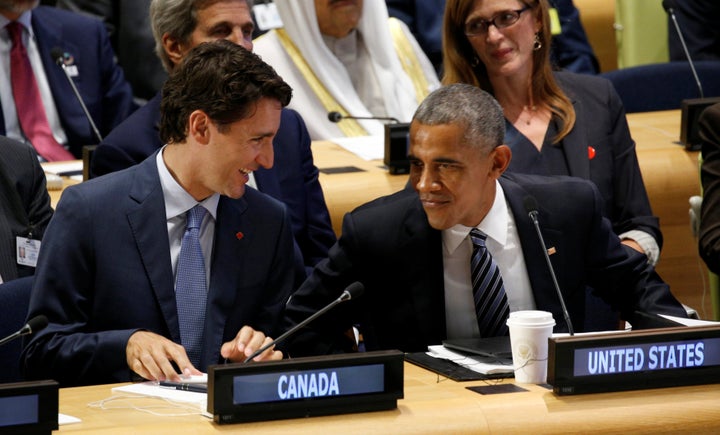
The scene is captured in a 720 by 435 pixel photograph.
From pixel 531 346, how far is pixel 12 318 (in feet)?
3.88

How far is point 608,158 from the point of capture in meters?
4.02

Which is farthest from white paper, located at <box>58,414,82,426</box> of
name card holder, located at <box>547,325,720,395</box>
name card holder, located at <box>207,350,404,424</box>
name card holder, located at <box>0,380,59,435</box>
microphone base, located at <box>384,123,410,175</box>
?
microphone base, located at <box>384,123,410,175</box>

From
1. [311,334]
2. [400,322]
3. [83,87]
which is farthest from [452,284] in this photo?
[83,87]

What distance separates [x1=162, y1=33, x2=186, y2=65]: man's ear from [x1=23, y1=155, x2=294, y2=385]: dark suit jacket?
2.59ft

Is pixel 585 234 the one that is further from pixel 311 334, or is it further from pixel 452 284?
pixel 311 334

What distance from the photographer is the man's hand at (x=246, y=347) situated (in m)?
2.86

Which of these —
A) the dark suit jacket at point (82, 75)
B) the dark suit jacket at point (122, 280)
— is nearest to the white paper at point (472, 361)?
the dark suit jacket at point (122, 280)

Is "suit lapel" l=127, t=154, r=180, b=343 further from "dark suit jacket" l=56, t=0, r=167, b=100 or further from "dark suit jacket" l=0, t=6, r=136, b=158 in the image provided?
"dark suit jacket" l=56, t=0, r=167, b=100

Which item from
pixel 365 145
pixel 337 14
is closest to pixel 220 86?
pixel 365 145

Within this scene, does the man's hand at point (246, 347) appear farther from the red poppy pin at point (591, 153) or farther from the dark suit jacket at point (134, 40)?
the dark suit jacket at point (134, 40)

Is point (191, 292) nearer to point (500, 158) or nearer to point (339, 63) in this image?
point (500, 158)

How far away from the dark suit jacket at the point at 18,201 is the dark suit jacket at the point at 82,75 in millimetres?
1574

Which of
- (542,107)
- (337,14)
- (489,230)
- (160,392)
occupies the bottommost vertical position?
(160,392)

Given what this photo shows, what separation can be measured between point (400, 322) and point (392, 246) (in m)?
0.19
